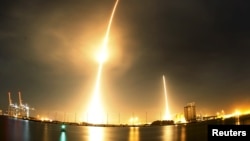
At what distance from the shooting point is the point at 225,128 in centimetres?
3281

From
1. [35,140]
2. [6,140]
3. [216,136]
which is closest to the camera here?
[216,136]

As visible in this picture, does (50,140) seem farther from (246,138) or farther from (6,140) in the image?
(246,138)

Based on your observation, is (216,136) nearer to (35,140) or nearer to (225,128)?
(225,128)

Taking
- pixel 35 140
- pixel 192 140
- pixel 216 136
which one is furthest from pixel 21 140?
pixel 216 136

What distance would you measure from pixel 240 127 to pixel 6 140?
56.9m

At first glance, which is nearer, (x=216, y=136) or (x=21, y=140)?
(x=216, y=136)

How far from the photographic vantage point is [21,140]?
82.8m

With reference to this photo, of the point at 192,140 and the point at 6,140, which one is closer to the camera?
the point at 6,140

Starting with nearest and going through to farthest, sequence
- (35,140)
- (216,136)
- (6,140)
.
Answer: (216,136) < (6,140) < (35,140)

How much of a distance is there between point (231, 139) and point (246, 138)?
185 centimetres

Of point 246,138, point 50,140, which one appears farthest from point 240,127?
point 50,140

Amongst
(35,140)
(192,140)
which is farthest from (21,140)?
(192,140)

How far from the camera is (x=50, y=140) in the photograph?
83250 mm

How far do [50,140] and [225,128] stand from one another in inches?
2241
